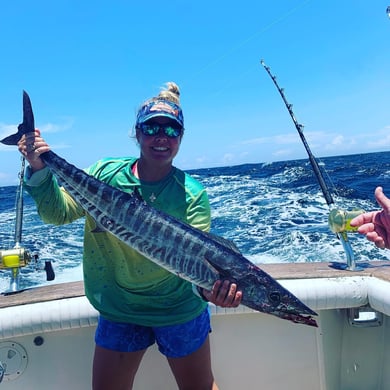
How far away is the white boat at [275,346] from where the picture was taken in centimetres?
233

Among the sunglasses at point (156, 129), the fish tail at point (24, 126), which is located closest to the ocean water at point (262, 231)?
the fish tail at point (24, 126)

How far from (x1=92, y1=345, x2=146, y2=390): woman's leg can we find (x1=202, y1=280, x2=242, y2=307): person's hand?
53cm

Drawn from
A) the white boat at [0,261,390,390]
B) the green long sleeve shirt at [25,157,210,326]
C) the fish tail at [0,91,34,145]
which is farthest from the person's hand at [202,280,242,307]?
the fish tail at [0,91,34,145]

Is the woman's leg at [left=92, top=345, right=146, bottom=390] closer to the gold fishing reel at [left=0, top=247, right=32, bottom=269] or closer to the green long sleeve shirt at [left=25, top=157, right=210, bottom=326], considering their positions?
the green long sleeve shirt at [left=25, top=157, right=210, bottom=326]

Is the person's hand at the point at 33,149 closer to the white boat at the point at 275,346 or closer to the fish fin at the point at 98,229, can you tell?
the fish fin at the point at 98,229

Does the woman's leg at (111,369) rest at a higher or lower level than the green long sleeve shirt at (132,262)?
lower

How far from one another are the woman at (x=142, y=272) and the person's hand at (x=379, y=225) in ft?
2.33

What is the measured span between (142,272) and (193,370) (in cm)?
53

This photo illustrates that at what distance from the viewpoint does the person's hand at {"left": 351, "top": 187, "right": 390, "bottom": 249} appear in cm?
156

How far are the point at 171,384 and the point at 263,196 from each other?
9.53m

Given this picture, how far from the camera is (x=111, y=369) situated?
185 cm

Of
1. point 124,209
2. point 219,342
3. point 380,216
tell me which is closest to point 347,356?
point 219,342

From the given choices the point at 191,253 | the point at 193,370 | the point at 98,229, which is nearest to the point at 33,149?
the point at 98,229

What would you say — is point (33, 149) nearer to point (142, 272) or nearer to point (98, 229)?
point (98, 229)
